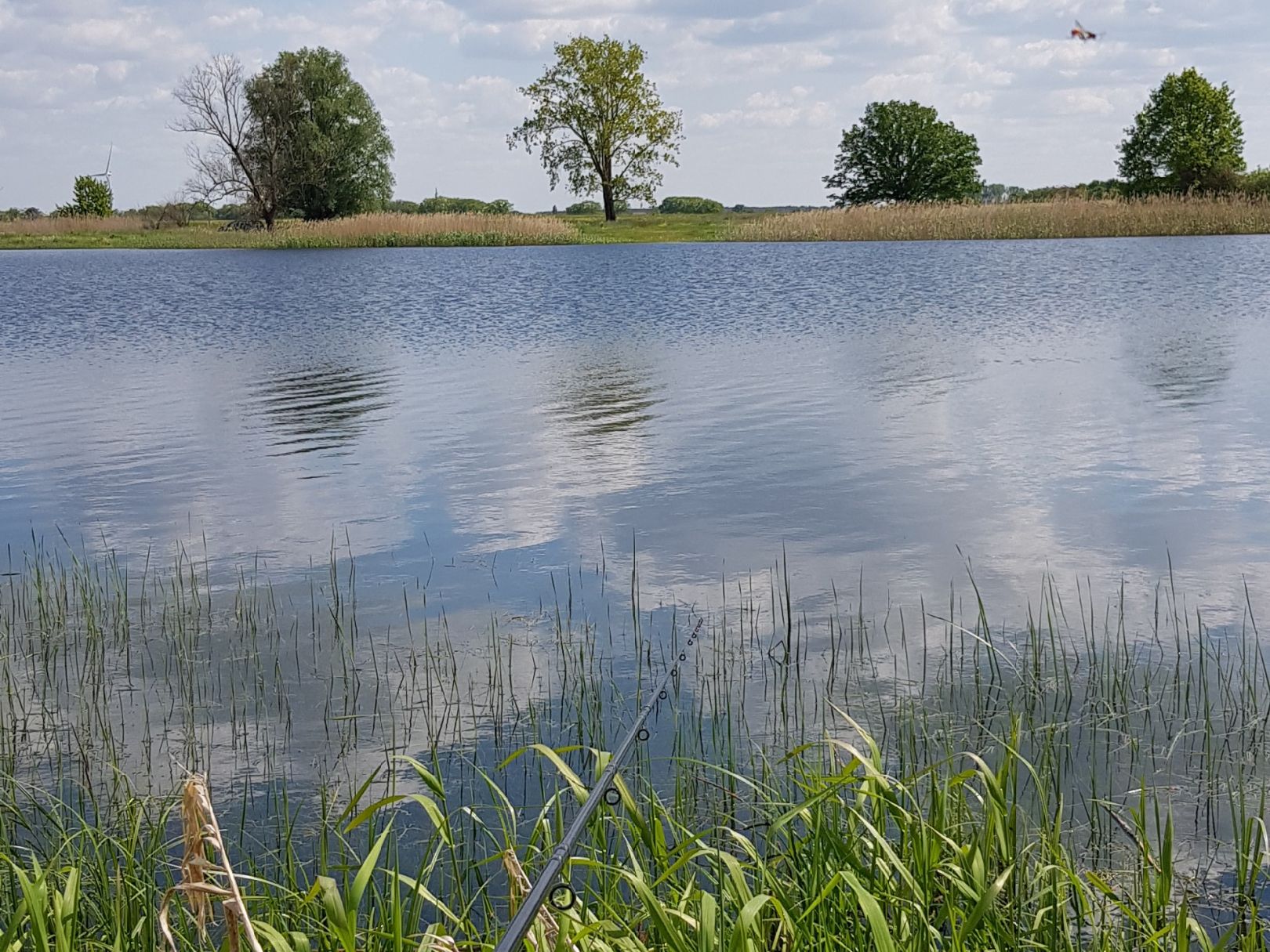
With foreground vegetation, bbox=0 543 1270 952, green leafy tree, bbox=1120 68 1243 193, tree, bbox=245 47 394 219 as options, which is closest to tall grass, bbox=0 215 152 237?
tree, bbox=245 47 394 219

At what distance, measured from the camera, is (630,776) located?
182 inches

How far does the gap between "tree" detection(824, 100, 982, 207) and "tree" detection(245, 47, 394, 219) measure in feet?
82.6

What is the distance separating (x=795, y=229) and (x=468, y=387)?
36238mm

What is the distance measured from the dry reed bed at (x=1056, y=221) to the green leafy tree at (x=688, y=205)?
92.9 feet

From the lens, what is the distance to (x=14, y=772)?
15.5ft

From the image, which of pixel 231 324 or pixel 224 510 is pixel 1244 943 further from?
pixel 231 324

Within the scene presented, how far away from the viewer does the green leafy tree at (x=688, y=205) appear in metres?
76.1

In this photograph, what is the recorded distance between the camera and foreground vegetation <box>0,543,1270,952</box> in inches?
123

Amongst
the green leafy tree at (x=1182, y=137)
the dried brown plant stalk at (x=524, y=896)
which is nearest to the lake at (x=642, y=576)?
the dried brown plant stalk at (x=524, y=896)

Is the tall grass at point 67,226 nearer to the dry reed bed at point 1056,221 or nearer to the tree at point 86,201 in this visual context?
the tree at point 86,201

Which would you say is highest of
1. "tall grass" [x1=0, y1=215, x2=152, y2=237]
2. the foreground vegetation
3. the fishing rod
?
"tall grass" [x1=0, y1=215, x2=152, y2=237]

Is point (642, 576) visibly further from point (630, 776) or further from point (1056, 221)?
point (1056, 221)

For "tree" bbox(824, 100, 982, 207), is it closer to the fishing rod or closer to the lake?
the lake

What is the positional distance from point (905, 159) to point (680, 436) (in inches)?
2349
